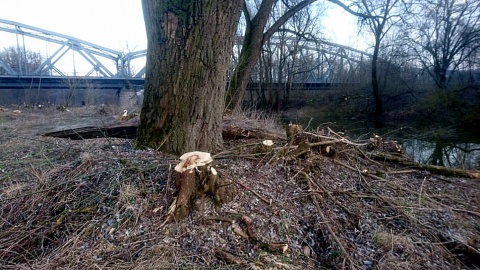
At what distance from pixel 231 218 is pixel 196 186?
370 mm

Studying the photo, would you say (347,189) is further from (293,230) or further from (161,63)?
(161,63)

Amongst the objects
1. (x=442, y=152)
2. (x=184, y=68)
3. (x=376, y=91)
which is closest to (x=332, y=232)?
(x=184, y=68)

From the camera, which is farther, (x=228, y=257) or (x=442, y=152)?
(x=442, y=152)

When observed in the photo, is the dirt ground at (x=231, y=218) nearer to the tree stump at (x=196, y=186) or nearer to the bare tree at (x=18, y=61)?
the tree stump at (x=196, y=186)

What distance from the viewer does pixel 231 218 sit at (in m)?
2.21

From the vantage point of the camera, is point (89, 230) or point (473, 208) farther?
point (473, 208)

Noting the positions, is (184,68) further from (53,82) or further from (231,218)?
(53,82)

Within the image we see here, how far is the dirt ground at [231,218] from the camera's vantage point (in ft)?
6.34

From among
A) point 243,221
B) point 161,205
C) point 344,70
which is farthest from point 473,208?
point 344,70

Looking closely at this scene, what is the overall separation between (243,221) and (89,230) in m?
1.10

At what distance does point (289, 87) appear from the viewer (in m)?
21.8

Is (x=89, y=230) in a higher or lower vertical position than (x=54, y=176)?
lower

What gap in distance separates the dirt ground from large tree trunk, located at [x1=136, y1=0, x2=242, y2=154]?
33 centimetres

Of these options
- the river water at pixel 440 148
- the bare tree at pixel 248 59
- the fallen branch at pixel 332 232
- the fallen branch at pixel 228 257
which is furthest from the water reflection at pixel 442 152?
the fallen branch at pixel 228 257
